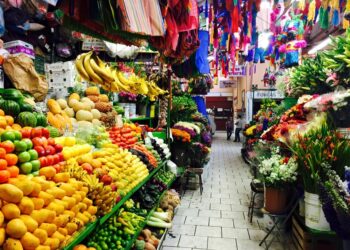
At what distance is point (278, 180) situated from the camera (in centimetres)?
364

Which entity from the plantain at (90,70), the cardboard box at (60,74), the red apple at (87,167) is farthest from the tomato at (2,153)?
the plantain at (90,70)

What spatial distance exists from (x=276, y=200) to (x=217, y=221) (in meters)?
1.41

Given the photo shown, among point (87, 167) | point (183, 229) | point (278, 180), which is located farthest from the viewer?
point (183, 229)

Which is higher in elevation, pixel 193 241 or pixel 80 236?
pixel 80 236

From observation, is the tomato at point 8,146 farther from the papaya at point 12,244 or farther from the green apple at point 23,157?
the papaya at point 12,244

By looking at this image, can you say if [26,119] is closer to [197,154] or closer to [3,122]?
[3,122]

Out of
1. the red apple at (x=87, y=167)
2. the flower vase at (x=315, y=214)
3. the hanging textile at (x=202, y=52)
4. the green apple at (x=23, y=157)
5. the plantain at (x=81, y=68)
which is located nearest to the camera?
the green apple at (x=23, y=157)

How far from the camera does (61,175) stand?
1896mm

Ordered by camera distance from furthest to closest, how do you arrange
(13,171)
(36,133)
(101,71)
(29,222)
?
(101,71), (36,133), (13,171), (29,222)

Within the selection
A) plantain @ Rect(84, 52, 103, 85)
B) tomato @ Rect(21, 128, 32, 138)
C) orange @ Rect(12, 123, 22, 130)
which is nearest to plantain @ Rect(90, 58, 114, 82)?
plantain @ Rect(84, 52, 103, 85)

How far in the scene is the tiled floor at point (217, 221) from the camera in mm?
4125

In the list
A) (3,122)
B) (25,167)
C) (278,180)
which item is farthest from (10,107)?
(278,180)

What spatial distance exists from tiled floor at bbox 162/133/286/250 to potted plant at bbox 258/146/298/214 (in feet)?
2.10

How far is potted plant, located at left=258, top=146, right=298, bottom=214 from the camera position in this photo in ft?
11.7
